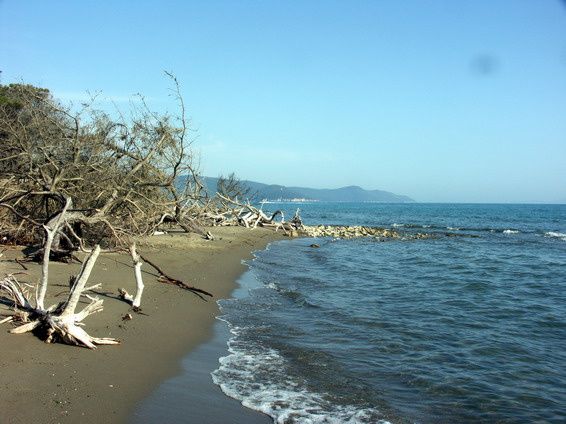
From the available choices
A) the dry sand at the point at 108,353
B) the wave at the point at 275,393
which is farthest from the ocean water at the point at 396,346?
the dry sand at the point at 108,353

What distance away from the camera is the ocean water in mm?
5469

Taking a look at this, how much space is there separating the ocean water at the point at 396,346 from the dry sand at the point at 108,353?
2.55 ft

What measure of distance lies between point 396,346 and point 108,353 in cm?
437

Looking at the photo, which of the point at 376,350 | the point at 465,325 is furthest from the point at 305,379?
the point at 465,325

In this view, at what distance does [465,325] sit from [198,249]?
366 inches

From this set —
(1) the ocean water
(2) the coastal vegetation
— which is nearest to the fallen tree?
(2) the coastal vegetation

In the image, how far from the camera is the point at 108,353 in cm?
600

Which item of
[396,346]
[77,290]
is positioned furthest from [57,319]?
[396,346]

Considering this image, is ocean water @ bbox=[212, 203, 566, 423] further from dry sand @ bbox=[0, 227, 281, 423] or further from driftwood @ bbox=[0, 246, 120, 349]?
driftwood @ bbox=[0, 246, 120, 349]

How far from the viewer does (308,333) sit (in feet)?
26.8

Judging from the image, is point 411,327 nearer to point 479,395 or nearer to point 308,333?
point 308,333

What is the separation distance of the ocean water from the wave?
1 cm

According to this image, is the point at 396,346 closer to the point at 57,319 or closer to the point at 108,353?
the point at 108,353

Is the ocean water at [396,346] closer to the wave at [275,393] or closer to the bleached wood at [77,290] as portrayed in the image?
the wave at [275,393]
